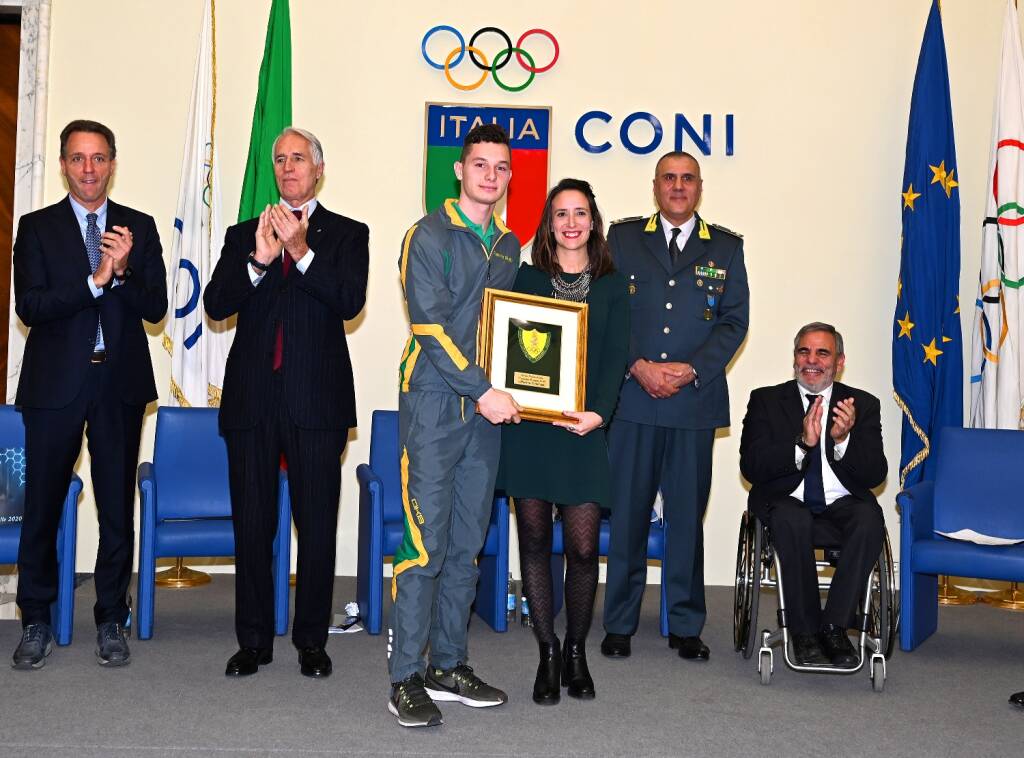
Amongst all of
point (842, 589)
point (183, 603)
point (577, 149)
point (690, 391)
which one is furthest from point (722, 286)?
point (183, 603)

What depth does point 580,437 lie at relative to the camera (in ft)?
12.0

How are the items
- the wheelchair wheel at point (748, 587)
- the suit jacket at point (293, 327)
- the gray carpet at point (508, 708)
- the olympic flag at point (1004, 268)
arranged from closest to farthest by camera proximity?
the gray carpet at point (508, 708) < the suit jacket at point (293, 327) < the wheelchair wheel at point (748, 587) < the olympic flag at point (1004, 268)

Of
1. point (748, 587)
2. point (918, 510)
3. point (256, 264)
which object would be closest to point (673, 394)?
point (748, 587)

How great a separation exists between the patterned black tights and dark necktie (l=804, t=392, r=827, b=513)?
1.17 meters

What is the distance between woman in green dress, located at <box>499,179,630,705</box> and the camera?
362 centimetres

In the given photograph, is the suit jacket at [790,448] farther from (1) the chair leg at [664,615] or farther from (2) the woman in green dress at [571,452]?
(2) the woman in green dress at [571,452]

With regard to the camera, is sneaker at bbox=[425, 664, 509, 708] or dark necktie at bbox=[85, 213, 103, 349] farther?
dark necktie at bbox=[85, 213, 103, 349]

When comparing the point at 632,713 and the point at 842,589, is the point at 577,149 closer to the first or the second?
the point at 842,589

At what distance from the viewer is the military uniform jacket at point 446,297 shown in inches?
134

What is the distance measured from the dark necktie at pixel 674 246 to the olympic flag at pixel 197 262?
7.92ft

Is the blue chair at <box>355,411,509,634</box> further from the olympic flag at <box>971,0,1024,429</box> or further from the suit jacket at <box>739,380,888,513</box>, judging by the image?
the olympic flag at <box>971,0,1024,429</box>

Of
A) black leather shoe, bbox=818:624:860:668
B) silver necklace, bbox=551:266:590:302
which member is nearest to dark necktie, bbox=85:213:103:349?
silver necklace, bbox=551:266:590:302

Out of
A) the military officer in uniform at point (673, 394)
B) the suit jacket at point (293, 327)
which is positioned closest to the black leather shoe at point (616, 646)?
the military officer in uniform at point (673, 394)

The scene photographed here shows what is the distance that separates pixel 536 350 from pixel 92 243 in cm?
175
